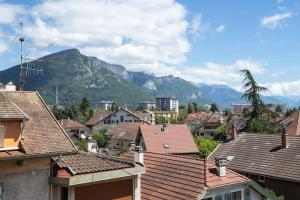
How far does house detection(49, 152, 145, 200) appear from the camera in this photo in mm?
14508

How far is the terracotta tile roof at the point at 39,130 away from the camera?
45.9 ft

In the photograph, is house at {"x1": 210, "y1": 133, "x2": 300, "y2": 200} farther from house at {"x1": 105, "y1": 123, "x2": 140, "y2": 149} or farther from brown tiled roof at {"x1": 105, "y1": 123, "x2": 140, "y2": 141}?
brown tiled roof at {"x1": 105, "y1": 123, "x2": 140, "y2": 141}

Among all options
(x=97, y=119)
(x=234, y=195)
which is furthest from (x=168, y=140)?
(x=97, y=119)

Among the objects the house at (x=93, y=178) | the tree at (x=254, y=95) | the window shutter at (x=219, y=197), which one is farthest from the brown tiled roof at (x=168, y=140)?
the house at (x=93, y=178)

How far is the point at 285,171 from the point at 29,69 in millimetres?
22419

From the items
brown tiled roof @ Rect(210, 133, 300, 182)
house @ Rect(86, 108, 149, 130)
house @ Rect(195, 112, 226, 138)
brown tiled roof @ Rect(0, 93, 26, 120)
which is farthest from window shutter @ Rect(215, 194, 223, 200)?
house @ Rect(86, 108, 149, 130)

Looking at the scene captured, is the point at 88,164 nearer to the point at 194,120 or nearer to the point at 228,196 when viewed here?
the point at 228,196

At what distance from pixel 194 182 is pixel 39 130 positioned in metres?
9.01

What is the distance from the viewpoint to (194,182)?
2092 cm

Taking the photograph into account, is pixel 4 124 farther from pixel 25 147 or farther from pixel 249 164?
pixel 249 164

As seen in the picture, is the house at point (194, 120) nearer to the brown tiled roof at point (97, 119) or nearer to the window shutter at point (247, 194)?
the brown tiled roof at point (97, 119)

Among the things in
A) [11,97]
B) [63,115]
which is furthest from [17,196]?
[63,115]

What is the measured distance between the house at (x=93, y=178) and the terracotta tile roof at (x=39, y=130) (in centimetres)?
58

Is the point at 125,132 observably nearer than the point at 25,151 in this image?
No
